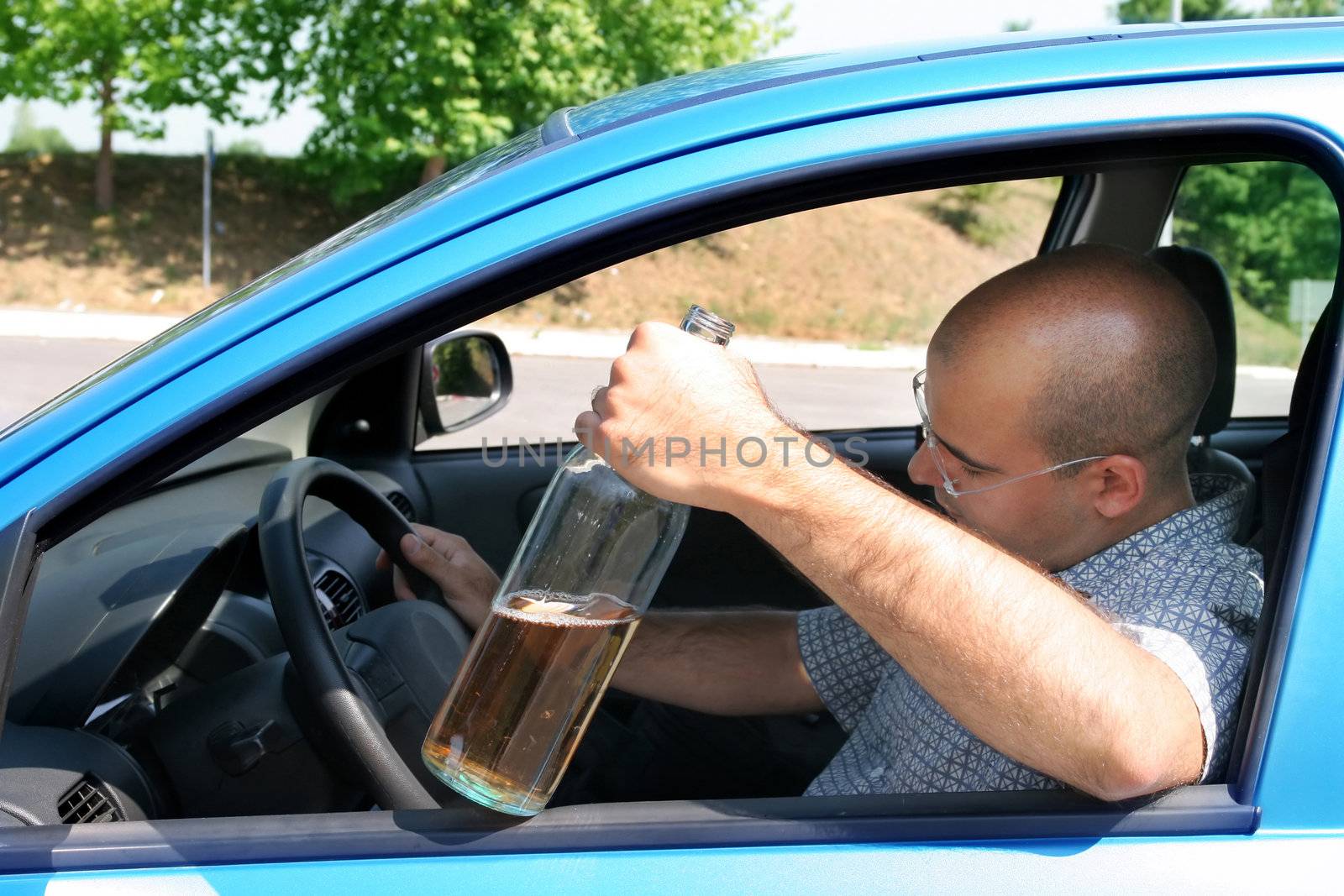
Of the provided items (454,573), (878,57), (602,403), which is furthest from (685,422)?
(454,573)

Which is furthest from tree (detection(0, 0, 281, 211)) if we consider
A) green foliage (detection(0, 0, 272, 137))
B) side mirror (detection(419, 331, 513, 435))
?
side mirror (detection(419, 331, 513, 435))

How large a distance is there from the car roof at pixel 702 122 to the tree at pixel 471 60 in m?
15.9

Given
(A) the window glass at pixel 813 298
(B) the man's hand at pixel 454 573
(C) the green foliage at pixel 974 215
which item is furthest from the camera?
(C) the green foliage at pixel 974 215

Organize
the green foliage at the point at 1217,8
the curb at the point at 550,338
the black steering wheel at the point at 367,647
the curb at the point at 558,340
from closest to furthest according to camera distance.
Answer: the black steering wheel at the point at 367,647 → the curb at the point at 558,340 → the curb at the point at 550,338 → the green foliage at the point at 1217,8

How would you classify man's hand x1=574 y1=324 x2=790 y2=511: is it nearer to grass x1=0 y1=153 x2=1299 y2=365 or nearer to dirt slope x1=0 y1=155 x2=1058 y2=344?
grass x1=0 y1=153 x2=1299 y2=365

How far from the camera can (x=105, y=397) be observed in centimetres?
109

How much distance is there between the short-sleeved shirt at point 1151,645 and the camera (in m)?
1.21

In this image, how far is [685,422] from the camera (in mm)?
1125

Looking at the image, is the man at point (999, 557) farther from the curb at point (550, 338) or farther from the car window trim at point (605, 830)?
the curb at point (550, 338)

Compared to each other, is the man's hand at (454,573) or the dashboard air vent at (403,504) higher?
the man's hand at (454,573)

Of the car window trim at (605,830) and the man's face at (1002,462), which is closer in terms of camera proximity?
the car window trim at (605,830)

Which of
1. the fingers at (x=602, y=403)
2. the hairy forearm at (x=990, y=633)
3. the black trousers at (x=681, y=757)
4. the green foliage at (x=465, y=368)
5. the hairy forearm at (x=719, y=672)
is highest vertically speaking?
the fingers at (x=602, y=403)

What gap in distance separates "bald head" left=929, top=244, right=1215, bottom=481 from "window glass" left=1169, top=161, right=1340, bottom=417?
0.98 ft

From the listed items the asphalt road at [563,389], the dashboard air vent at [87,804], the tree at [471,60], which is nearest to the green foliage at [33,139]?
the tree at [471,60]
